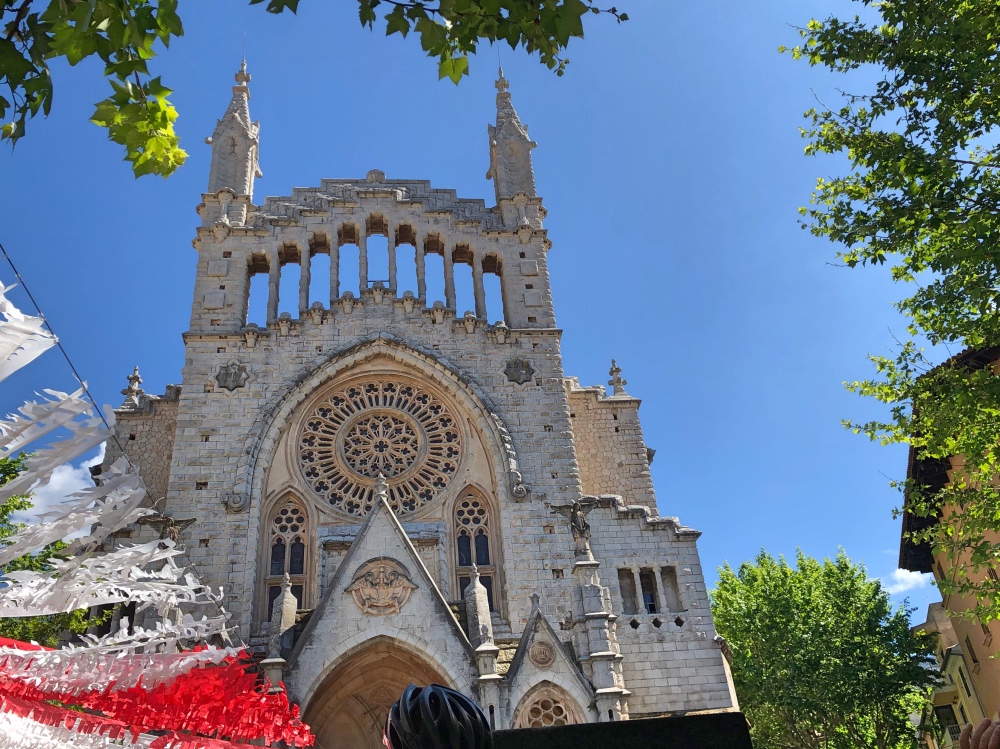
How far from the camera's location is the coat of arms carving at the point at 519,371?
66.2 ft

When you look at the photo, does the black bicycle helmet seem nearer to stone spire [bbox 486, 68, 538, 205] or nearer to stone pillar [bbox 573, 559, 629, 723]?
stone pillar [bbox 573, 559, 629, 723]

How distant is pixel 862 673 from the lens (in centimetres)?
2127

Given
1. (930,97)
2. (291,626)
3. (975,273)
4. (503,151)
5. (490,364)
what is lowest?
(291,626)

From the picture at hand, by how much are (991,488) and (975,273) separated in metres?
2.98

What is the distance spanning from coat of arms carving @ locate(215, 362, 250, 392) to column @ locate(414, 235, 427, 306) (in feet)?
16.1

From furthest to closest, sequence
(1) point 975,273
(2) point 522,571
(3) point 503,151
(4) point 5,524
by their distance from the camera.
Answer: (3) point 503,151 < (2) point 522,571 < (4) point 5,524 < (1) point 975,273

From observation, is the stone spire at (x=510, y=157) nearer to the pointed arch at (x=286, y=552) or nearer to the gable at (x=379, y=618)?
the pointed arch at (x=286, y=552)

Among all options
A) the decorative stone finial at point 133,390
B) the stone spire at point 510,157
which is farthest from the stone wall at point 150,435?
the stone spire at point 510,157

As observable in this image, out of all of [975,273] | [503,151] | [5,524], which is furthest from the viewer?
[503,151]

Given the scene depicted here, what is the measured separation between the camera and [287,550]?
18.0 meters

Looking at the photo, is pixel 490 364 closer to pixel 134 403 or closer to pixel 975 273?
pixel 134 403

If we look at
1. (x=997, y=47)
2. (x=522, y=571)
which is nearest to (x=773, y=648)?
(x=522, y=571)

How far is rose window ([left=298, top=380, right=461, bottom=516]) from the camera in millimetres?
18938

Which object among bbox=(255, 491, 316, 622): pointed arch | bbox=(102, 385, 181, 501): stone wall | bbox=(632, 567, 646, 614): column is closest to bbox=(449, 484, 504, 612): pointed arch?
bbox=(632, 567, 646, 614): column
